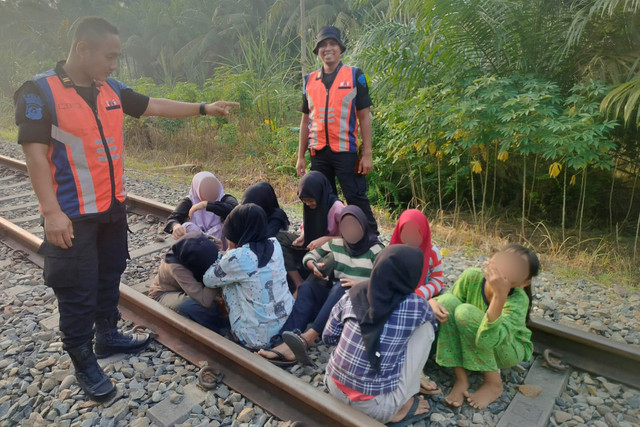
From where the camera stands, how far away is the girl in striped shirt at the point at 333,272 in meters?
3.20

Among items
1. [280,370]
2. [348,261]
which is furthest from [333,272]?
[280,370]

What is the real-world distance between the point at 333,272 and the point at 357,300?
0.96 meters

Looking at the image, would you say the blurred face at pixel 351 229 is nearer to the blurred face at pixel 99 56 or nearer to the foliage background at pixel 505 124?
the blurred face at pixel 99 56

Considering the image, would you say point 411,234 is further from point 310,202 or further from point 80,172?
point 80,172

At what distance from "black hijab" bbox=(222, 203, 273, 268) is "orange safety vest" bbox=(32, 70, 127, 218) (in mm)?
806

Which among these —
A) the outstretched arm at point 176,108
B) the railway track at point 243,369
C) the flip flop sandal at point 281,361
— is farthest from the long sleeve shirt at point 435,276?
the outstretched arm at point 176,108

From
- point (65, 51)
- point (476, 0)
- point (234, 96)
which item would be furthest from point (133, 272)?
point (65, 51)

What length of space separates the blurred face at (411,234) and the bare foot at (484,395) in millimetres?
947

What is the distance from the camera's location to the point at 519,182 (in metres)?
6.41

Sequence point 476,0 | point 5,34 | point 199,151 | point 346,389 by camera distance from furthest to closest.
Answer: point 5,34, point 199,151, point 476,0, point 346,389

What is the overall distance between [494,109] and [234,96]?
689 centimetres

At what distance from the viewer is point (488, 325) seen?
2504mm

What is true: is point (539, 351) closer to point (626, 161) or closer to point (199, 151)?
point (626, 161)

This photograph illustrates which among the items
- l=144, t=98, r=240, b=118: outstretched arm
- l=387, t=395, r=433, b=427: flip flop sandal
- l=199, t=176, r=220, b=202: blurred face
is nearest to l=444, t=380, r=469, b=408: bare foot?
l=387, t=395, r=433, b=427: flip flop sandal
